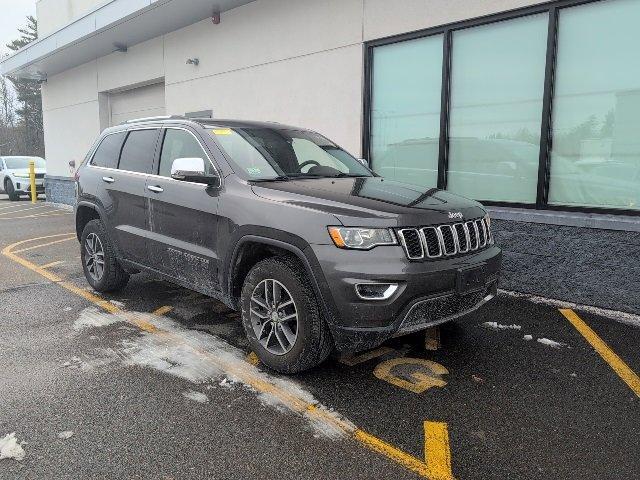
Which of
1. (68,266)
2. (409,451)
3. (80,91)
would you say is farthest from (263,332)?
(80,91)

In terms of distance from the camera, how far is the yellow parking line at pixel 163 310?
4949 mm

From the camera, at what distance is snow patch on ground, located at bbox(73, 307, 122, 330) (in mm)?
4562

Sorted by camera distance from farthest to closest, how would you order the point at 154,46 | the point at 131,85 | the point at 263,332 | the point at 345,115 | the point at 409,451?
1. the point at 131,85
2. the point at 154,46
3. the point at 345,115
4. the point at 263,332
5. the point at 409,451

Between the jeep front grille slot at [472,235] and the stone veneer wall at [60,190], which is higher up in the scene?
the jeep front grille slot at [472,235]

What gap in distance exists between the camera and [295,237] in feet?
10.8

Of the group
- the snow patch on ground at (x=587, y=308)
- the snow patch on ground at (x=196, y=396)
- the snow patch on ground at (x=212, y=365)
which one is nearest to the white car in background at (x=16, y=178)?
the snow patch on ground at (x=212, y=365)

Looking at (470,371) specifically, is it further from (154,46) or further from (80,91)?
(80,91)

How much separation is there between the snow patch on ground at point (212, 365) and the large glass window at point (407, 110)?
4.15m

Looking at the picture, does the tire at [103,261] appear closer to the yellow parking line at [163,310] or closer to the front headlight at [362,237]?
the yellow parking line at [163,310]

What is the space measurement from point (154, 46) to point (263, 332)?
10.5 m

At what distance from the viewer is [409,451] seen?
104 inches

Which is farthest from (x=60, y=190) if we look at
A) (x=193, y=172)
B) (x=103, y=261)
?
(x=193, y=172)

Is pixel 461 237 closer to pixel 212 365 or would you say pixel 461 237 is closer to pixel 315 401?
pixel 315 401

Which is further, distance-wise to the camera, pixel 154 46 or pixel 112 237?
pixel 154 46
